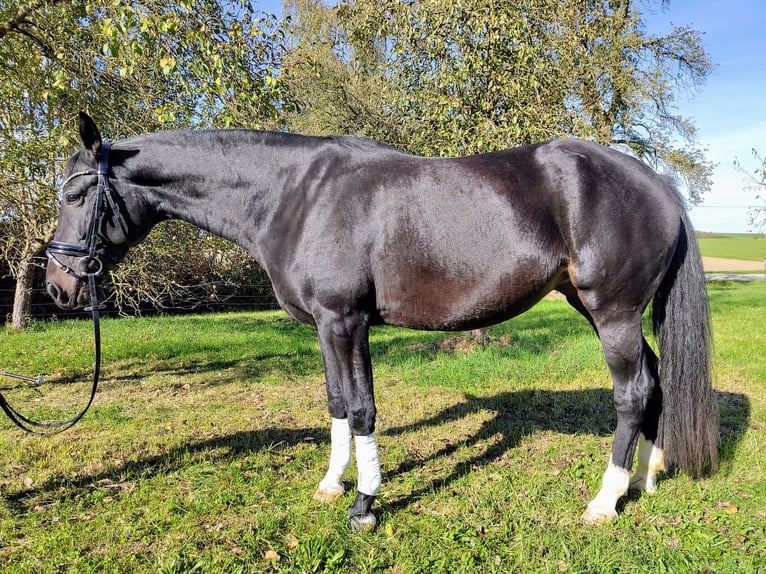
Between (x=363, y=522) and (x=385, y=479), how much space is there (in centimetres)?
71

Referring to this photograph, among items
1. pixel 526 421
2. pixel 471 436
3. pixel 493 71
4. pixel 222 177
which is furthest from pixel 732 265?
pixel 222 177

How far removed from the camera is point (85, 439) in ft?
14.3

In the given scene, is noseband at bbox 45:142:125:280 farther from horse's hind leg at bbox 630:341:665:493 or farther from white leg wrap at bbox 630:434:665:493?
white leg wrap at bbox 630:434:665:493

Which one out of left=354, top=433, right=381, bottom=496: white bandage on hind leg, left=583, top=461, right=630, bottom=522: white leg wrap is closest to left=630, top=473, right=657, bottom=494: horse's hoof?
left=583, top=461, right=630, bottom=522: white leg wrap

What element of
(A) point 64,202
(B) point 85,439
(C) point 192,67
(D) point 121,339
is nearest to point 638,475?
(A) point 64,202

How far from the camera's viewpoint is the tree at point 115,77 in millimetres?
4547

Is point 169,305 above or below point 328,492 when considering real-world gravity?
above

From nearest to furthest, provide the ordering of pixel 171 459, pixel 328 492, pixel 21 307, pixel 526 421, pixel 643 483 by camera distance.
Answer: pixel 328 492, pixel 643 483, pixel 171 459, pixel 526 421, pixel 21 307

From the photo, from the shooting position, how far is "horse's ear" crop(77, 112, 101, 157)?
2.80 metres

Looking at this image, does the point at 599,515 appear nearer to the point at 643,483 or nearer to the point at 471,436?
the point at 643,483

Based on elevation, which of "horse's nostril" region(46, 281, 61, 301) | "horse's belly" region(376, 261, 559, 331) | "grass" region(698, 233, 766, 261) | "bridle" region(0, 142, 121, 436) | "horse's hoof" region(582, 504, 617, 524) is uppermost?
"bridle" region(0, 142, 121, 436)

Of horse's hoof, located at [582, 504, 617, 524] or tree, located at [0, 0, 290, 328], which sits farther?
tree, located at [0, 0, 290, 328]

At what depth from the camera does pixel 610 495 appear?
307 cm

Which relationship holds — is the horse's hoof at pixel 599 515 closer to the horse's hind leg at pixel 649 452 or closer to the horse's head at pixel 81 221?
the horse's hind leg at pixel 649 452
